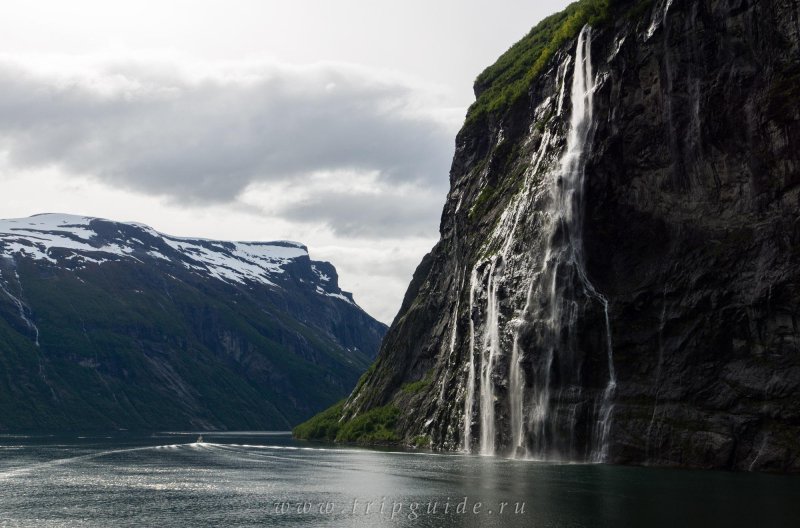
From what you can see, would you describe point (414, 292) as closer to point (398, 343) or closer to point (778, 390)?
point (398, 343)

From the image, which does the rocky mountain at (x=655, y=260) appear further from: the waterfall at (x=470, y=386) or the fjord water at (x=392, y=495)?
the fjord water at (x=392, y=495)

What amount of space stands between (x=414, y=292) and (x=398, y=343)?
→ 15996 mm

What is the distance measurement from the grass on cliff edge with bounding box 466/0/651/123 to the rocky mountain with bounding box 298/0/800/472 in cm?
73

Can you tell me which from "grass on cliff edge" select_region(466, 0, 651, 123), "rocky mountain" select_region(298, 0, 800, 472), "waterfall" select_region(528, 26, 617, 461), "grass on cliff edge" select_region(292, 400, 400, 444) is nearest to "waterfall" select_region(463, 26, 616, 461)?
"waterfall" select_region(528, 26, 617, 461)

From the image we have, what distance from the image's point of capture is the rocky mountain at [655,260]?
226 ft

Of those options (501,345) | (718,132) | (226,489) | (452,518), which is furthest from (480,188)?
(452,518)

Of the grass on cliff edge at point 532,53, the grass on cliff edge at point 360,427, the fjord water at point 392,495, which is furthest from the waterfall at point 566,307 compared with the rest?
the grass on cliff edge at point 360,427

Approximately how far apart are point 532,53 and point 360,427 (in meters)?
69.2

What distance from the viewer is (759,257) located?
230 ft

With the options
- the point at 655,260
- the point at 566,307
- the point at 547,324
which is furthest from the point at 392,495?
the point at 655,260

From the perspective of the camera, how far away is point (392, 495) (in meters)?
52.6

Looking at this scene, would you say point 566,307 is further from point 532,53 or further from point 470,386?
point 532,53

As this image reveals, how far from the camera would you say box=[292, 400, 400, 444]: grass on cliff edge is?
128 metres

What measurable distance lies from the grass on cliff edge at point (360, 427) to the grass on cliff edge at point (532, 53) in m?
51.5
